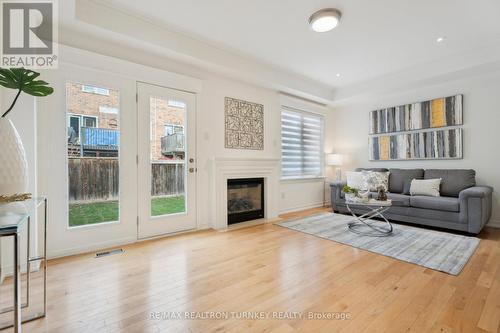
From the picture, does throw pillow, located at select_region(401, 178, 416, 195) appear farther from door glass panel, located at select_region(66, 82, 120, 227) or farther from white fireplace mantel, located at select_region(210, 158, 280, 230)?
door glass panel, located at select_region(66, 82, 120, 227)

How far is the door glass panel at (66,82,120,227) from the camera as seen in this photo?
2646mm

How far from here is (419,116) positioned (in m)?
4.41

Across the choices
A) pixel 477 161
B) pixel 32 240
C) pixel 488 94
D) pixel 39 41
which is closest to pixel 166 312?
pixel 32 240

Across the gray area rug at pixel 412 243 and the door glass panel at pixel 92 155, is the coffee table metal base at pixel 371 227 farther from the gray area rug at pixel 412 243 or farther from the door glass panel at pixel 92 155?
the door glass panel at pixel 92 155

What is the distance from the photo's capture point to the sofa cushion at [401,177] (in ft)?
14.0

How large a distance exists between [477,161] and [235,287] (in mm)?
4495

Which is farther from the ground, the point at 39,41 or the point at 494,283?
the point at 39,41

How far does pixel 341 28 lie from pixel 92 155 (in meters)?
3.39

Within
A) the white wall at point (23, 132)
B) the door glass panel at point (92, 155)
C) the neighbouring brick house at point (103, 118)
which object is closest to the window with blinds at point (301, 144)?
the neighbouring brick house at point (103, 118)

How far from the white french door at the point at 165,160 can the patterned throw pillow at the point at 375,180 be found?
3.23 meters

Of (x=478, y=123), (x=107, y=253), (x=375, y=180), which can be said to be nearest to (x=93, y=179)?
(x=107, y=253)

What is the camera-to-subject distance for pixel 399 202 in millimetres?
3773

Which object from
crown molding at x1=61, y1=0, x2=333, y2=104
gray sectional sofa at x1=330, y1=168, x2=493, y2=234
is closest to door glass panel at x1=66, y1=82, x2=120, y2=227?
crown molding at x1=61, y1=0, x2=333, y2=104

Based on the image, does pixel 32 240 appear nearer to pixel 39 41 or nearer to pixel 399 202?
pixel 39 41
